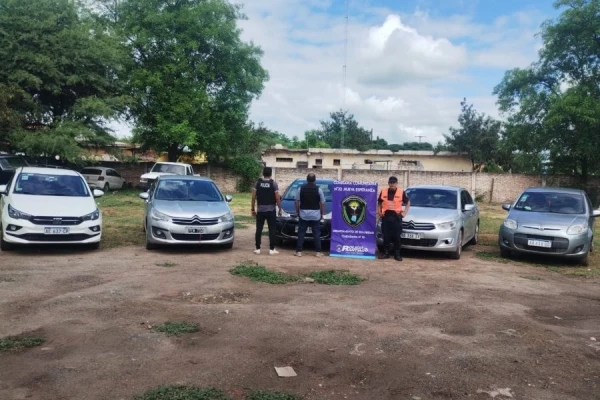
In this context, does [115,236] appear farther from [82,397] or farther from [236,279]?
[82,397]

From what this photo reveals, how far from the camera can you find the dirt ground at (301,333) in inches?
160

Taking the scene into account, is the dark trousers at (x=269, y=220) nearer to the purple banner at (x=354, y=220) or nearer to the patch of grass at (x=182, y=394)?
the purple banner at (x=354, y=220)

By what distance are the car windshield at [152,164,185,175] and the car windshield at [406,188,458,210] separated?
52.0 feet

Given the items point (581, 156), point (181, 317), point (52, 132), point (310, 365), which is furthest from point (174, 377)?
point (581, 156)

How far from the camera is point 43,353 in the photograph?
15.0 ft

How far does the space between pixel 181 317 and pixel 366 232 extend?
547cm

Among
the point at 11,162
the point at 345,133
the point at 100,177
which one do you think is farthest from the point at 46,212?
the point at 345,133

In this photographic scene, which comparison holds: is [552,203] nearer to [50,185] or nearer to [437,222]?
[437,222]

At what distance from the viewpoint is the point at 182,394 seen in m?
3.75

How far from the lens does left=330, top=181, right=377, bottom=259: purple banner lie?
10438 millimetres

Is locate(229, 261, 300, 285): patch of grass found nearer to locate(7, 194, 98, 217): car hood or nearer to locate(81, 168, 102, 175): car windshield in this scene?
locate(7, 194, 98, 217): car hood

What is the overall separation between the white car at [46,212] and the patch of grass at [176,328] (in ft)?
16.5

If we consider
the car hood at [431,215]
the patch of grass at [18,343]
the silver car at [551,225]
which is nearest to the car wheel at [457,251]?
the car hood at [431,215]

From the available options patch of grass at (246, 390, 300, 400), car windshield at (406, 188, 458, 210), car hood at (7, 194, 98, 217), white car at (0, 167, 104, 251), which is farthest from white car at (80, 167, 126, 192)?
patch of grass at (246, 390, 300, 400)
